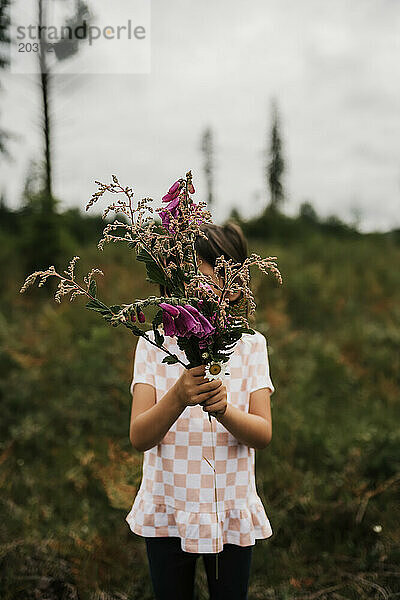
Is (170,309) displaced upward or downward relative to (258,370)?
upward

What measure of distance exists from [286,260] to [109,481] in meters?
10.6

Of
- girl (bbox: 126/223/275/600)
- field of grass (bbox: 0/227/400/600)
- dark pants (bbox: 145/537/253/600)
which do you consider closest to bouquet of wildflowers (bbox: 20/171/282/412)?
girl (bbox: 126/223/275/600)

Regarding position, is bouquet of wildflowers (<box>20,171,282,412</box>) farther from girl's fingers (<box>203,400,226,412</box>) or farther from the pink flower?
girl's fingers (<box>203,400,226,412</box>)


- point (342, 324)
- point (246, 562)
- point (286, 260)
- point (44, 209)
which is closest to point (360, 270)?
point (286, 260)

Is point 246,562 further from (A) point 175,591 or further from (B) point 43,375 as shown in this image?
(B) point 43,375

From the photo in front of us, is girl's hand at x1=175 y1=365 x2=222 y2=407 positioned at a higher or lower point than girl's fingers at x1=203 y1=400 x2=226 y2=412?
higher

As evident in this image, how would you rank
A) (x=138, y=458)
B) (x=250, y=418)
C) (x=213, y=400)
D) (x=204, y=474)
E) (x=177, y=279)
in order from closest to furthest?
(x=177, y=279) < (x=213, y=400) < (x=250, y=418) < (x=204, y=474) < (x=138, y=458)

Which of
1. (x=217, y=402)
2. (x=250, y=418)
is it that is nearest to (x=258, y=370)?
(x=250, y=418)

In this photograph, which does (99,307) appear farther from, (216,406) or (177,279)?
(216,406)

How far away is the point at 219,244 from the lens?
78.7 inches

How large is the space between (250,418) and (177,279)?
61cm

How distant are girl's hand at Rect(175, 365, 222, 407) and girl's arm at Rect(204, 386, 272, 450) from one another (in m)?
0.03

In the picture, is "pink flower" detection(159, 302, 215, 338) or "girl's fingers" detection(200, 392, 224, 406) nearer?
"pink flower" detection(159, 302, 215, 338)

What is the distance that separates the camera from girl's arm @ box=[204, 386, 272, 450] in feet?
5.60
